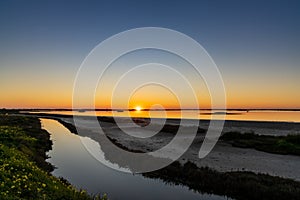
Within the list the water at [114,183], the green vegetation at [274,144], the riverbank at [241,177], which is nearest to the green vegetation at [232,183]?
the riverbank at [241,177]

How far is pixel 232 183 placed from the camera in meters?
19.4

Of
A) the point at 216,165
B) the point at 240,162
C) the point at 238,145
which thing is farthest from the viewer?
the point at 238,145

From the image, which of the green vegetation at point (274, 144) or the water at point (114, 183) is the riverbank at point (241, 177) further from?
the green vegetation at point (274, 144)

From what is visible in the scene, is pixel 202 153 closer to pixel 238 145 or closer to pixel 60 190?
pixel 238 145

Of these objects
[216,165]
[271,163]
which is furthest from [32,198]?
[271,163]

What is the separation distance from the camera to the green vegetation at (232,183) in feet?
56.6

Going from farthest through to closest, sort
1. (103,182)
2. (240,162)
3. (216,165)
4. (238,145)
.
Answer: (238,145)
(240,162)
(216,165)
(103,182)

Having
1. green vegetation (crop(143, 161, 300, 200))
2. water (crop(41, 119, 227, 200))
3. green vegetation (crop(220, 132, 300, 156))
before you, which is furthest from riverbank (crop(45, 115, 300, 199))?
green vegetation (crop(220, 132, 300, 156))

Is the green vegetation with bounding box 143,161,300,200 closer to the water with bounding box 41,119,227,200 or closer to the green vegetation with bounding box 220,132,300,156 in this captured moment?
the water with bounding box 41,119,227,200

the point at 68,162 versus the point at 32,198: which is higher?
the point at 32,198

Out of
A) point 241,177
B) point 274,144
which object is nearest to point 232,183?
point 241,177

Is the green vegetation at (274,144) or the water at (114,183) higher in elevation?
the green vegetation at (274,144)

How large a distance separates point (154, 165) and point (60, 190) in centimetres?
1497

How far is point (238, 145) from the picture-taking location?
39625mm
